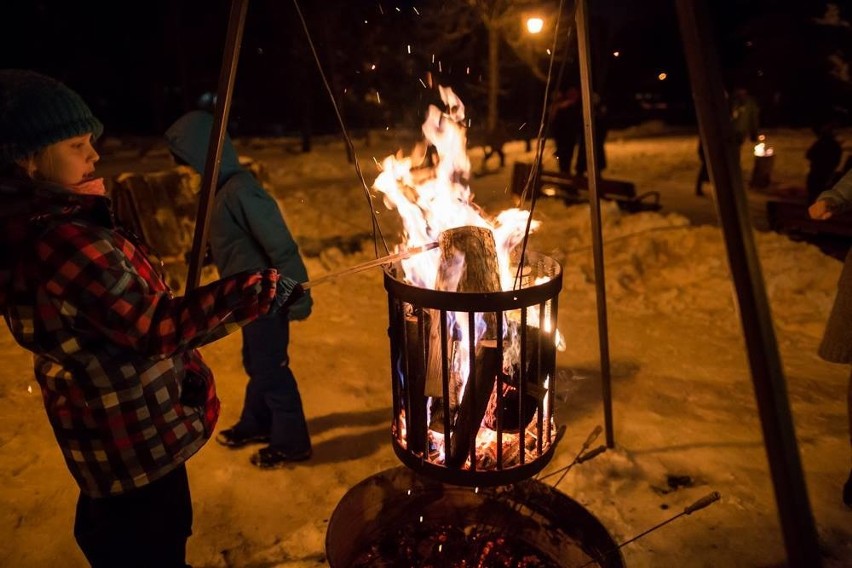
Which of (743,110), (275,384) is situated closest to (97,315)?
(275,384)

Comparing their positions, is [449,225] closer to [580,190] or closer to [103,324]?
[103,324]

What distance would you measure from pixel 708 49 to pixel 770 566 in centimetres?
227

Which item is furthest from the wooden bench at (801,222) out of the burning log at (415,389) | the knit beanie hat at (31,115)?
the knit beanie hat at (31,115)

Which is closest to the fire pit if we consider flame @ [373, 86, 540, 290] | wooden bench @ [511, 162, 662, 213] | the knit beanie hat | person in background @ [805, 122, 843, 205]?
flame @ [373, 86, 540, 290]

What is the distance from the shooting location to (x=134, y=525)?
1.97 metres

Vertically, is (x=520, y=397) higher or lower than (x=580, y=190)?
lower

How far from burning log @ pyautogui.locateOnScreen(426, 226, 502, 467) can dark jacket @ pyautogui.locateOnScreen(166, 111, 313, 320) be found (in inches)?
44.7

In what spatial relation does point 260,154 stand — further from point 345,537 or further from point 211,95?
point 345,537

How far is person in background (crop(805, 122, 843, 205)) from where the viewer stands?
805cm

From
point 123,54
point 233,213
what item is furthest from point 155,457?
point 123,54

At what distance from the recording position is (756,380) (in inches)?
55.2

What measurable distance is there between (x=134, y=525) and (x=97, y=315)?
85 centimetres

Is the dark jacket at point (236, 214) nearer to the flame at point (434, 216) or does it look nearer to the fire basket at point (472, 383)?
the flame at point (434, 216)

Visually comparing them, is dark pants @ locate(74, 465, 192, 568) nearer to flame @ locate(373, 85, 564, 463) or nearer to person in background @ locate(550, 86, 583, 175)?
flame @ locate(373, 85, 564, 463)
